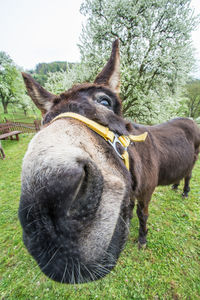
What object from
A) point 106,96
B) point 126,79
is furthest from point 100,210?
point 126,79

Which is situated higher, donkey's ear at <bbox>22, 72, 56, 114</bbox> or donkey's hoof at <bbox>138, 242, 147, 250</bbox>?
donkey's ear at <bbox>22, 72, 56, 114</bbox>

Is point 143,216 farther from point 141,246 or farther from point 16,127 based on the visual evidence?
point 16,127

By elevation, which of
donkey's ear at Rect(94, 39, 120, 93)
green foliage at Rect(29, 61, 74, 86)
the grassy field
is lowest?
the grassy field

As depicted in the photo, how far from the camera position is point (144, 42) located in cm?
1029

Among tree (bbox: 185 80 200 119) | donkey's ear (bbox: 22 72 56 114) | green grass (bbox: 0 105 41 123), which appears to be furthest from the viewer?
tree (bbox: 185 80 200 119)

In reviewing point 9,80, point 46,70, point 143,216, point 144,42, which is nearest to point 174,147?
point 143,216

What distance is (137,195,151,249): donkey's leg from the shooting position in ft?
8.61

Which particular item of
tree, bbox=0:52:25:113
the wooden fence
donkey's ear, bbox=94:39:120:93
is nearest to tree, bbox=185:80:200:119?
the wooden fence

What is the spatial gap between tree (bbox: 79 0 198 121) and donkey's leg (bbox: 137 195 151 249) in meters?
9.05

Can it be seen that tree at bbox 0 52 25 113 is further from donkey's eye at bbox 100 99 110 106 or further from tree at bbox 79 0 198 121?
donkey's eye at bbox 100 99 110 106

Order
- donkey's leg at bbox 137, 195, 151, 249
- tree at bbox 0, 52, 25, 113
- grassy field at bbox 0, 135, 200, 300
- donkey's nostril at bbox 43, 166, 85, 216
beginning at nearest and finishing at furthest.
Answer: donkey's nostril at bbox 43, 166, 85, 216
grassy field at bbox 0, 135, 200, 300
donkey's leg at bbox 137, 195, 151, 249
tree at bbox 0, 52, 25, 113

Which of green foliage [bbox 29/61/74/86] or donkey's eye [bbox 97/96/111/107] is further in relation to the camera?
green foliage [bbox 29/61/74/86]

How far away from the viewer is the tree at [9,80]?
30.4 meters

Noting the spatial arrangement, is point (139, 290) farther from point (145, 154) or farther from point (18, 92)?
point (18, 92)
